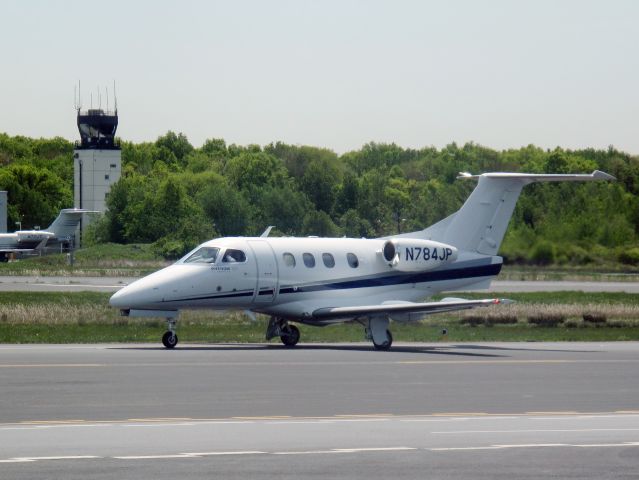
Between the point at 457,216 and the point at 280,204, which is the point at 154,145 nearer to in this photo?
the point at 280,204

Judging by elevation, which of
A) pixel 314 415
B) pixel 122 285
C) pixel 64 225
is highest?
pixel 64 225

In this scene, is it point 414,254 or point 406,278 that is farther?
point 406,278

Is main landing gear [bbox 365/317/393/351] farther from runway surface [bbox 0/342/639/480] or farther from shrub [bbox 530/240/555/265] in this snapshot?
shrub [bbox 530/240/555/265]

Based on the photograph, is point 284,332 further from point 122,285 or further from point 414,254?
point 122,285

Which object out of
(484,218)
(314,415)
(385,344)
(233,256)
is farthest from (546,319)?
(314,415)

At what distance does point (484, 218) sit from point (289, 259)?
19.5ft

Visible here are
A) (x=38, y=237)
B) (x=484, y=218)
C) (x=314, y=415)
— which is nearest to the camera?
(x=314, y=415)

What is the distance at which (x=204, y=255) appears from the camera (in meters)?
32.5

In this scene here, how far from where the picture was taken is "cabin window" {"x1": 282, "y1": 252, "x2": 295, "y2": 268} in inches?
1316

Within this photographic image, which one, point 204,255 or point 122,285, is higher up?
point 204,255

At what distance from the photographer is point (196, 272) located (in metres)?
31.9

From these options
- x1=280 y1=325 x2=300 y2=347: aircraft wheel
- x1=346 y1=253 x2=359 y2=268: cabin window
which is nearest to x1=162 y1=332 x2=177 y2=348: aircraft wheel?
x1=280 y1=325 x2=300 y2=347: aircraft wheel

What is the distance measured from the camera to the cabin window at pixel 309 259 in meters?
33.8

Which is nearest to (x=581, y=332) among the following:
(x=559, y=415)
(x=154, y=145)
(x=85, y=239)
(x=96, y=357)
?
(x=96, y=357)
